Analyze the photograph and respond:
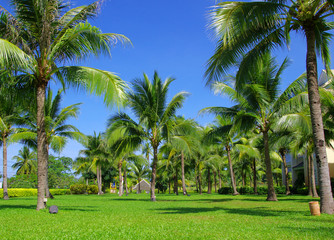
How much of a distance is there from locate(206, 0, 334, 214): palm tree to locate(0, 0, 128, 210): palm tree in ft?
12.0

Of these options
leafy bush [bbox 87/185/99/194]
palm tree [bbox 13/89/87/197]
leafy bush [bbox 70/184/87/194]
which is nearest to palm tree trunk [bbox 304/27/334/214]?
palm tree [bbox 13/89/87/197]

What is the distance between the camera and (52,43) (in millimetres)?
10789

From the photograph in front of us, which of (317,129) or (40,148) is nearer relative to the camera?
(317,129)

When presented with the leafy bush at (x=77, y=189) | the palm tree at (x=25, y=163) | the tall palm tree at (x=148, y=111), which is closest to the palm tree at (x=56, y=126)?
the tall palm tree at (x=148, y=111)

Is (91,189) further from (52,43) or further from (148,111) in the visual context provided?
(52,43)

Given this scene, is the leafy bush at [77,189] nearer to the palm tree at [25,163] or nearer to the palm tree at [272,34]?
the palm tree at [25,163]

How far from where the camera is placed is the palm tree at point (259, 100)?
50.1 feet

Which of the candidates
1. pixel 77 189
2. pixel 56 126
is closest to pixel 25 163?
pixel 77 189

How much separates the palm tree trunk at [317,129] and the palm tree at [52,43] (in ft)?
20.0

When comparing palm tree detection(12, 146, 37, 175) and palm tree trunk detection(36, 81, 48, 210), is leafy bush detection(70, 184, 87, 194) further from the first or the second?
palm tree trunk detection(36, 81, 48, 210)

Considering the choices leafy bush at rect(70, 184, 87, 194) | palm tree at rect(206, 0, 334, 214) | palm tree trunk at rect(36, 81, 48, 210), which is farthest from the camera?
leafy bush at rect(70, 184, 87, 194)

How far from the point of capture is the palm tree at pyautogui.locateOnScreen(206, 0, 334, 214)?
836 centimetres

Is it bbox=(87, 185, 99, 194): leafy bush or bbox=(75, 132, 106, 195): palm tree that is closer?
bbox=(75, 132, 106, 195): palm tree

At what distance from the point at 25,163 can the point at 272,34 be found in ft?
163
